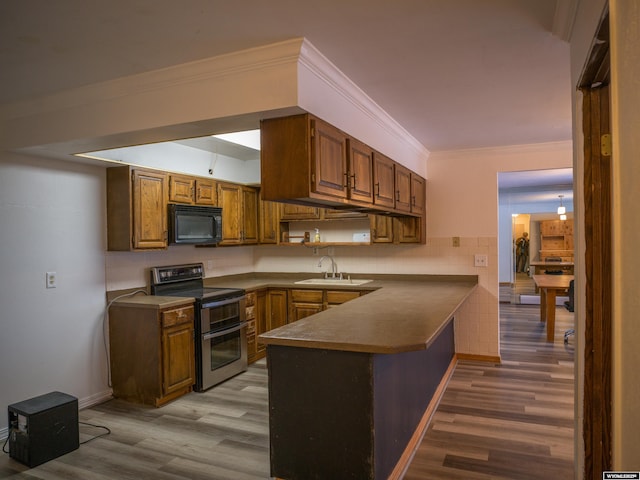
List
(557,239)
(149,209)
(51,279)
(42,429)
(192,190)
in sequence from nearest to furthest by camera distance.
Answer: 1. (42,429)
2. (51,279)
3. (149,209)
4. (192,190)
5. (557,239)

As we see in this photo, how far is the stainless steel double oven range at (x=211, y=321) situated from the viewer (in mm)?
3926

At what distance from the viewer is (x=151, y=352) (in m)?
3.60

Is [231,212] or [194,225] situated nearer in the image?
[194,225]

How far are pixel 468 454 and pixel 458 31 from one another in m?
2.44

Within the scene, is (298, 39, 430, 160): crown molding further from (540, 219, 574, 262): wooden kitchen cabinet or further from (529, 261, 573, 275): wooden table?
(540, 219, 574, 262): wooden kitchen cabinet

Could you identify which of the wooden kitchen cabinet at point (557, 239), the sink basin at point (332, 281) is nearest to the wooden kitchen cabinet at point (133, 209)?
the sink basin at point (332, 281)

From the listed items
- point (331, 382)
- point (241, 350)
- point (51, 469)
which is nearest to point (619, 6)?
point (331, 382)

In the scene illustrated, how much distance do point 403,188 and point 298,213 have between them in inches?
57.9

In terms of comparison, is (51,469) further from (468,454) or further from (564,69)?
(564,69)

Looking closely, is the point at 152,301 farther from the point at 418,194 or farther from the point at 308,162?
the point at 418,194

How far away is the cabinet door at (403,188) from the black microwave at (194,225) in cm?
185

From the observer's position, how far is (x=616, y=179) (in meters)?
0.90

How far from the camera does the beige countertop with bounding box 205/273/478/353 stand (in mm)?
2146

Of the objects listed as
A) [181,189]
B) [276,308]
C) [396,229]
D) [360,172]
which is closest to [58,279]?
[181,189]
